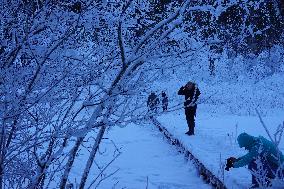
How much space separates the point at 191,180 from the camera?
6383mm

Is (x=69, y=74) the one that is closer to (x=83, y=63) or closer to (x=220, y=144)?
(x=83, y=63)

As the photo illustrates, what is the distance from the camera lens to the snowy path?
245 inches

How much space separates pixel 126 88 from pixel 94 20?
2.08ft

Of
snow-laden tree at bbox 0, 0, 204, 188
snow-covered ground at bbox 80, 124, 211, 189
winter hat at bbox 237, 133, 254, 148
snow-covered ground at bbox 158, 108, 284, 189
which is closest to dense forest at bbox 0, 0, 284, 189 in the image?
snow-laden tree at bbox 0, 0, 204, 188

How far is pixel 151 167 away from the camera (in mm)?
7316

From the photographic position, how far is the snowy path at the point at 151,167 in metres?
6.22

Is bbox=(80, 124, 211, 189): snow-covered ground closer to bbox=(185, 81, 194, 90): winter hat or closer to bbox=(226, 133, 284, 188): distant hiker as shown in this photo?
bbox=(226, 133, 284, 188): distant hiker

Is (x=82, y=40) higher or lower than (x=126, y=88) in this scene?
higher

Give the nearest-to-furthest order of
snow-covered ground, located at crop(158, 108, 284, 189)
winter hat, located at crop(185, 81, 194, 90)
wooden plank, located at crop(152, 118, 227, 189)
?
wooden plank, located at crop(152, 118, 227, 189)
snow-covered ground, located at crop(158, 108, 284, 189)
winter hat, located at crop(185, 81, 194, 90)

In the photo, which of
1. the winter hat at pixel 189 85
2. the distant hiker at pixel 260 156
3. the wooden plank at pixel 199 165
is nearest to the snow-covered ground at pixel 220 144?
the wooden plank at pixel 199 165

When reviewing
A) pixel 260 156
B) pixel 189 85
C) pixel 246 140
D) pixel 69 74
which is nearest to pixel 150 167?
pixel 246 140

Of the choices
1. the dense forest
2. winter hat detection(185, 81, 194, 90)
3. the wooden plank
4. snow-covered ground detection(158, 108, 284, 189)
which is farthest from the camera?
winter hat detection(185, 81, 194, 90)

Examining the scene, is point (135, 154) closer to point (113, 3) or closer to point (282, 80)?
point (113, 3)

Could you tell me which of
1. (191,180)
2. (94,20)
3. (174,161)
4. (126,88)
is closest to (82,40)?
(94,20)
